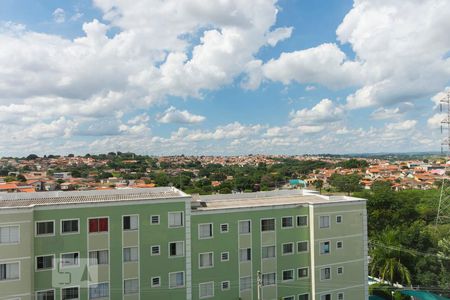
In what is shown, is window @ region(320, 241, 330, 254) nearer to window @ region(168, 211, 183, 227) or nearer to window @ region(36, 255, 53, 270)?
window @ region(168, 211, 183, 227)

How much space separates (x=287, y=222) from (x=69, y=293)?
14.2 metres

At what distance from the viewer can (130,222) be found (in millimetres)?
21609

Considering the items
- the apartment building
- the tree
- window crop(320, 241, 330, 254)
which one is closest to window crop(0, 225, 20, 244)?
the apartment building

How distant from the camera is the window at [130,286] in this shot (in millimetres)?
21419

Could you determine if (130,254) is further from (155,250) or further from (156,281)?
(156,281)

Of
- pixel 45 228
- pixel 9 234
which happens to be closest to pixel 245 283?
pixel 45 228

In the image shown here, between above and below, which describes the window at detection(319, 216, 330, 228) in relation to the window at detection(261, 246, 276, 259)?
above

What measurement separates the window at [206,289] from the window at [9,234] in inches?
429

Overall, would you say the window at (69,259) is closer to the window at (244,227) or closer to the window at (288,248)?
the window at (244,227)

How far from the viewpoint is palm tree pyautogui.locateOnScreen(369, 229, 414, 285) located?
3227 centimetres

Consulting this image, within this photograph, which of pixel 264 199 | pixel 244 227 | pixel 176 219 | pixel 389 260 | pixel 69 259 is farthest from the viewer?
pixel 389 260

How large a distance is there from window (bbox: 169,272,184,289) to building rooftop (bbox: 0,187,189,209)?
189 inches

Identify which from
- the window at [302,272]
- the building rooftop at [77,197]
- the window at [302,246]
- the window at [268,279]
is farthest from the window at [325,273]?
the building rooftop at [77,197]

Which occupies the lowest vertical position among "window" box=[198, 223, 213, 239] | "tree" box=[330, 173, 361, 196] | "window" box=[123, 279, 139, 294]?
"tree" box=[330, 173, 361, 196]
